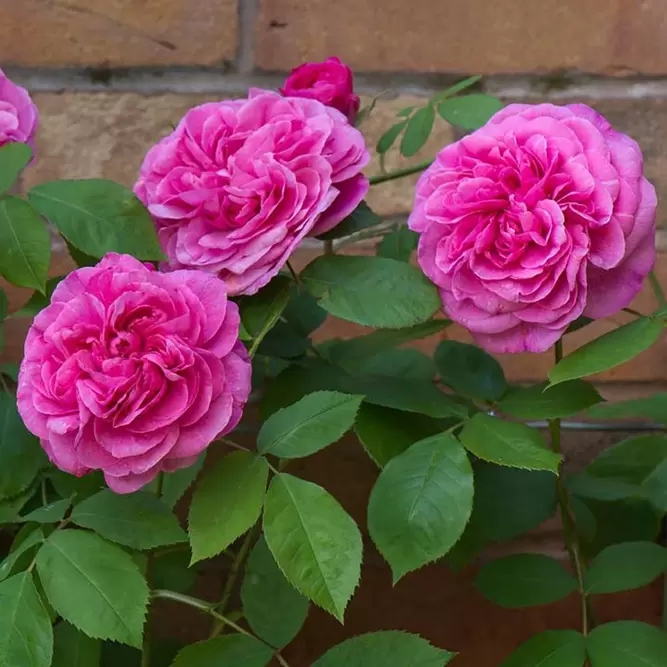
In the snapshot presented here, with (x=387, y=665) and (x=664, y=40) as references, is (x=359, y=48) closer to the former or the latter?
(x=664, y=40)

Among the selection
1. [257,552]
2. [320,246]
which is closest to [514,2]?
[320,246]

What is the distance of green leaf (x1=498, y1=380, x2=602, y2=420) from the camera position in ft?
1.21

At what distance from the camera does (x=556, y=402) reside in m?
0.38

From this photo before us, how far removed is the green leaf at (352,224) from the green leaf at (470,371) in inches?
4.0

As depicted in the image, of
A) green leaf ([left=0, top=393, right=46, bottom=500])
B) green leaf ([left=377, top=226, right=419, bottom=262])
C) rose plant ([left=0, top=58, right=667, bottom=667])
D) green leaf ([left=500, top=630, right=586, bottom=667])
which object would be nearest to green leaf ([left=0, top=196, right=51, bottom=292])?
rose plant ([left=0, top=58, right=667, bottom=667])

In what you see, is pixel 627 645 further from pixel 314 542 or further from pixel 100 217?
pixel 100 217

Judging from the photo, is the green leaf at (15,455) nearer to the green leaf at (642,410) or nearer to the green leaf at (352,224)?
the green leaf at (352,224)

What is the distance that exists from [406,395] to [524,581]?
5.8 inches

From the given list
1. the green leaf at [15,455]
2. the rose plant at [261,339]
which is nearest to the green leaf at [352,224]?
the rose plant at [261,339]

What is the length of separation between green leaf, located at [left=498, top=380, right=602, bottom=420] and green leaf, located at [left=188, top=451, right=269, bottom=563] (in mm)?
135

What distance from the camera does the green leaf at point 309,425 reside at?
342mm

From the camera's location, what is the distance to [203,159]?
378 mm

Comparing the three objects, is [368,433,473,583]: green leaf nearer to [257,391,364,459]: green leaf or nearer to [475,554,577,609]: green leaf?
[257,391,364,459]: green leaf

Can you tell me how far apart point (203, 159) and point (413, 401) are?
0.16m
